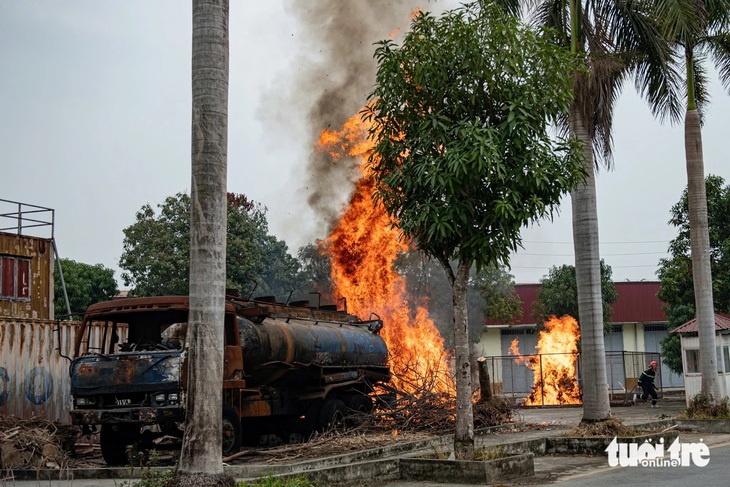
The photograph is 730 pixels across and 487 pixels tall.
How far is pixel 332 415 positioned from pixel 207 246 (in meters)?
9.58

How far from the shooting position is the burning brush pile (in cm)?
1349

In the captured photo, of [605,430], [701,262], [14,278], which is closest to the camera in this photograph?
[605,430]

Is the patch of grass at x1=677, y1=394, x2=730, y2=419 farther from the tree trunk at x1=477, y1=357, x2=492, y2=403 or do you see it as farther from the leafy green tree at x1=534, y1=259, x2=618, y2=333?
the leafy green tree at x1=534, y1=259, x2=618, y2=333

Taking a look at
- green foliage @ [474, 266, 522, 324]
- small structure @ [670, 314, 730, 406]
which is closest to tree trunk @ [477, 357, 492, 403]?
small structure @ [670, 314, 730, 406]

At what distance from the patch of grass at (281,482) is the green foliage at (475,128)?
13.8ft

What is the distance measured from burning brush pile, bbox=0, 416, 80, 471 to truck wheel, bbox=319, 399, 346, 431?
5190 mm

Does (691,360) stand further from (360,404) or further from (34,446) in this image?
(34,446)

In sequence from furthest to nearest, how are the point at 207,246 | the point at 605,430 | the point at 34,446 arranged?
the point at 605,430 → the point at 34,446 → the point at 207,246

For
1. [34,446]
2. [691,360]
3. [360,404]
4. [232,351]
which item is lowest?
[34,446]

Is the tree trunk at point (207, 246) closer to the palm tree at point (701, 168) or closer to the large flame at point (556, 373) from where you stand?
the palm tree at point (701, 168)

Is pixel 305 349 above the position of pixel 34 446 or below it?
above

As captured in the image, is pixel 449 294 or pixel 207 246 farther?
pixel 449 294

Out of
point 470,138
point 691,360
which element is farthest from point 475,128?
point 691,360

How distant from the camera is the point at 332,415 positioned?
61.3 ft
